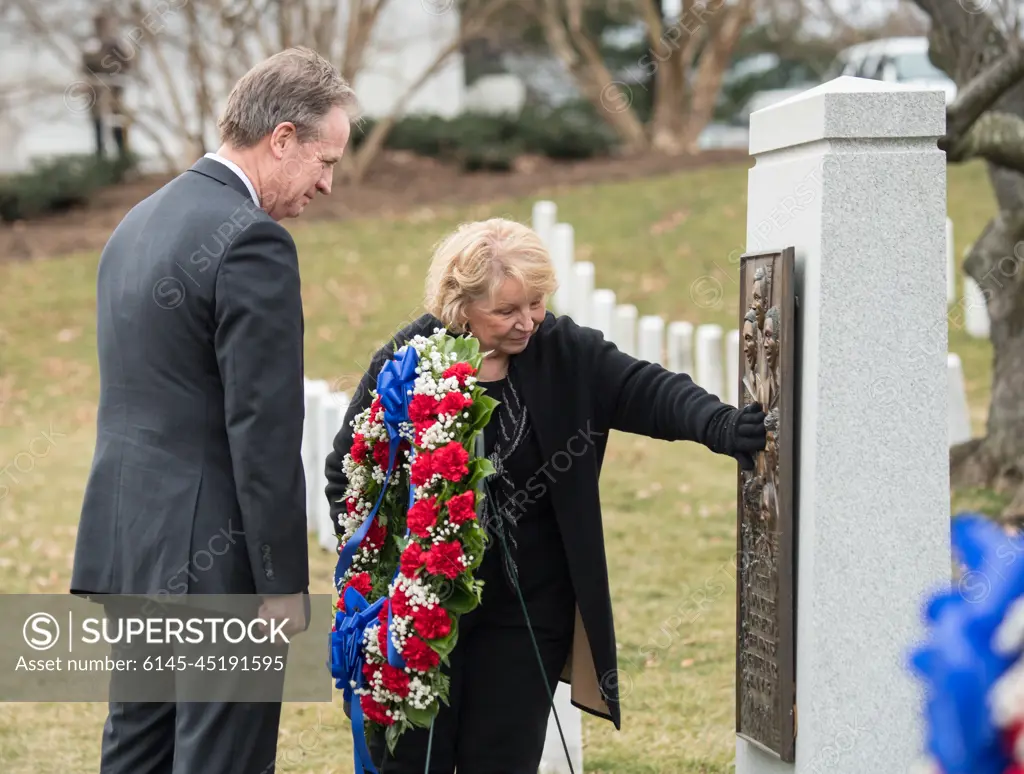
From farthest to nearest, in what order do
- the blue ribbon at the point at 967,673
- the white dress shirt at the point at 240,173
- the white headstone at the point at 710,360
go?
the white headstone at the point at 710,360
the white dress shirt at the point at 240,173
the blue ribbon at the point at 967,673

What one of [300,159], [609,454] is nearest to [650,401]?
[300,159]

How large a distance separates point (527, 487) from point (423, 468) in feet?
1.33

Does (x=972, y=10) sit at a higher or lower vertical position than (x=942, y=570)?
higher

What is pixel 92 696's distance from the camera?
6.23 m

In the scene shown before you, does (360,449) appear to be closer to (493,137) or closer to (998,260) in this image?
(998,260)

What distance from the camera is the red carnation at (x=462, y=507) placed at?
3.45 meters

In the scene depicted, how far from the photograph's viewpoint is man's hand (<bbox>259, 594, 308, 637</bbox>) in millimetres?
3246

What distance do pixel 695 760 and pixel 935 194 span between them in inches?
106

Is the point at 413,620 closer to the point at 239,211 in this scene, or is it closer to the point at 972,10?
the point at 239,211

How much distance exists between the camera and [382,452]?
3.79 metres

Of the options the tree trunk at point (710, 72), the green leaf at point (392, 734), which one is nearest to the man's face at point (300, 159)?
the green leaf at point (392, 734)

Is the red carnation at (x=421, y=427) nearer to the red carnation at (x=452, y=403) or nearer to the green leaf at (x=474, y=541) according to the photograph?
the red carnation at (x=452, y=403)

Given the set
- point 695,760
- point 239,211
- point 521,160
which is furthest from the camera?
point 521,160

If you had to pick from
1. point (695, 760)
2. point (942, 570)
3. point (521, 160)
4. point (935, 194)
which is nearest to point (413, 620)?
point (942, 570)
